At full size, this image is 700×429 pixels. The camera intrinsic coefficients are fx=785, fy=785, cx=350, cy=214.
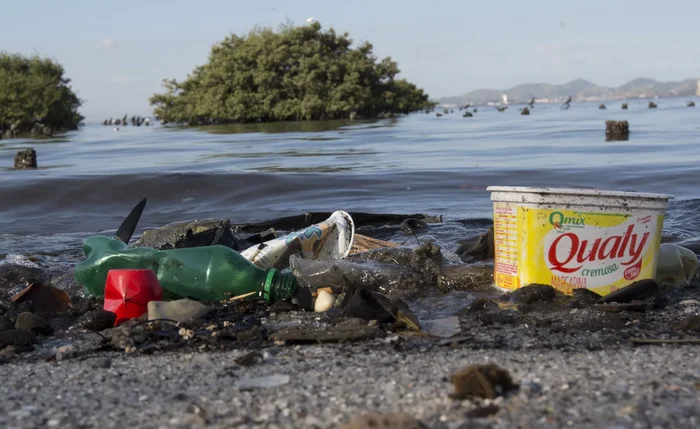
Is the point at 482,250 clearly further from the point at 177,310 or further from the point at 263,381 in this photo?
the point at 263,381

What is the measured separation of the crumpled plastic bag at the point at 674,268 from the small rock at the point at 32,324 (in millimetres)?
2860

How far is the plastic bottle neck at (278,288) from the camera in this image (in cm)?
364

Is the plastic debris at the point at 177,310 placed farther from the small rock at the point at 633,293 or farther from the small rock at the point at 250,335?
the small rock at the point at 633,293

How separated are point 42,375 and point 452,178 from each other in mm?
8336

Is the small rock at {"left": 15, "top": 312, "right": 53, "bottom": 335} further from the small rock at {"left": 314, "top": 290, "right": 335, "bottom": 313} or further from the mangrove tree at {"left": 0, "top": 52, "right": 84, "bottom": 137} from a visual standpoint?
the mangrove tree at {"left": 0, "top": 52, "right": 84, "bottom": 137}

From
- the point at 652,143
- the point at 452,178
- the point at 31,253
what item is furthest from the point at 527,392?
the point at 652,143

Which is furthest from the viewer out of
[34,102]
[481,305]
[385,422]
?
[34,102]

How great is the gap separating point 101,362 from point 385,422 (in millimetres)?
1237

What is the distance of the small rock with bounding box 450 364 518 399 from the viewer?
1.97 m

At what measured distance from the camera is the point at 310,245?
4426 mm

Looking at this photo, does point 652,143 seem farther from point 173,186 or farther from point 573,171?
point 173,186

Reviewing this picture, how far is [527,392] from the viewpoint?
2.01 m

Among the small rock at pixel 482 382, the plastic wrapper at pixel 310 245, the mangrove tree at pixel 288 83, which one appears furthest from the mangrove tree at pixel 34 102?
the small rock at pixel 482 382

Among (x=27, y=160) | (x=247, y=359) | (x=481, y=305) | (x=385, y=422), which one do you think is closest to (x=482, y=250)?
(x=481, y=305)
